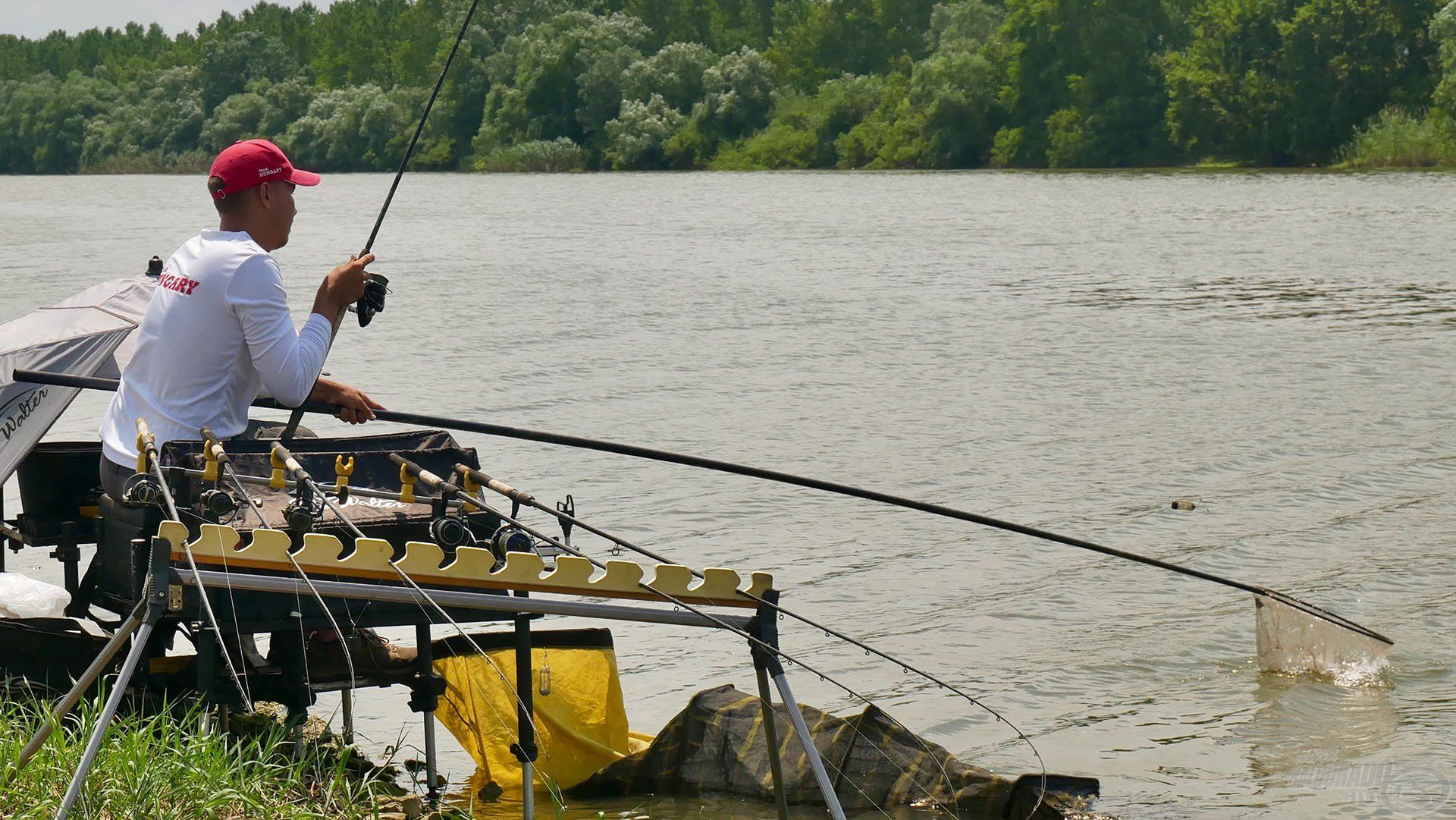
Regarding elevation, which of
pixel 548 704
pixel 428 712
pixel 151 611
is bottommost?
pixel 548 704

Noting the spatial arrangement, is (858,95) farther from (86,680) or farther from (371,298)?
(86,680)

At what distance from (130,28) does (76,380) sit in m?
138

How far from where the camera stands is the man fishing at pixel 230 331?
4.16 metres

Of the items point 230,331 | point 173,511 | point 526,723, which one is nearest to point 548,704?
point 526,723

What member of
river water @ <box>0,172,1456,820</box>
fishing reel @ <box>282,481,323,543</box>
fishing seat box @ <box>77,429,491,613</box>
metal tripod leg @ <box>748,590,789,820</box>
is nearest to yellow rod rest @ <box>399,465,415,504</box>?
fishing seat box @ <box>77,429,491,613</box>

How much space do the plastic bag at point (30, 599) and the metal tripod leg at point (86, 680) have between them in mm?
990

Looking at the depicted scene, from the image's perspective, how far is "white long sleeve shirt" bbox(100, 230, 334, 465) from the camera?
163 inches

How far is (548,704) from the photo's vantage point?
15.8 feet

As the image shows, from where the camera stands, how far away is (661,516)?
8906 millimetres

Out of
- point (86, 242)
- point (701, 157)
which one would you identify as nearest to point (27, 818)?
point (86, 242)

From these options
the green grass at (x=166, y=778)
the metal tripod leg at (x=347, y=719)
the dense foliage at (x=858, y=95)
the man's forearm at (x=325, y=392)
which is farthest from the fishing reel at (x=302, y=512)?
the dense foliage at (x=858, y=95)

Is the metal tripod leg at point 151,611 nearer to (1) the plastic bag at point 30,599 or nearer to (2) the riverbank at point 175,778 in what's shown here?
(2) the riverbank at point 175,778

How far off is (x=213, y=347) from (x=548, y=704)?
1.38 m

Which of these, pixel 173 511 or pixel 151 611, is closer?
pixel 151 611
